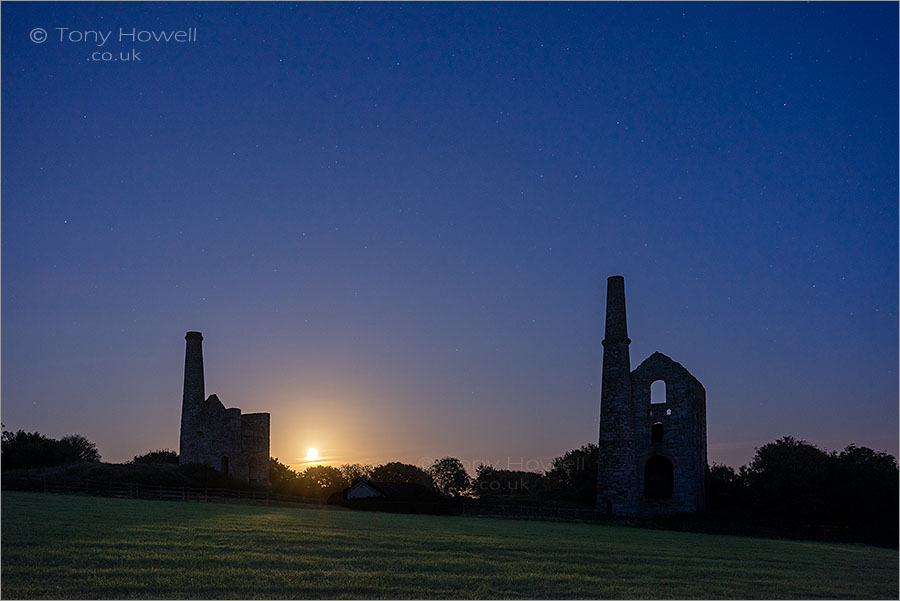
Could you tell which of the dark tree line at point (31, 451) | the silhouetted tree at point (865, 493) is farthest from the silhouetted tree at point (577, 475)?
the dark tree line at point (31, 451)

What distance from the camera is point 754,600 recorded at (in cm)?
1286

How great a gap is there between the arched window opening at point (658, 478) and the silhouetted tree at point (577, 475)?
17.1ft

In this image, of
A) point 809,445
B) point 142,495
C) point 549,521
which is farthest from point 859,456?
point 142,495

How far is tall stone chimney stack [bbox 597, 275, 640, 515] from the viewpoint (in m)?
41.4

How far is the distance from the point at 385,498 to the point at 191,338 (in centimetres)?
1860

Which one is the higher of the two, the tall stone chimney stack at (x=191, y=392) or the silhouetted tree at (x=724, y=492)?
the tall stone chimney stack at (x=191, y=392)

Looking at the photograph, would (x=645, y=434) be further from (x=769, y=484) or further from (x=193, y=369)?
(x=193, y=369)

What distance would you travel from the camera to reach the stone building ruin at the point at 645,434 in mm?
40938

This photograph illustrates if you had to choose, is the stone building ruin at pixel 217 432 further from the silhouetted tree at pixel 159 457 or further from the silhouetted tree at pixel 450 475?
the silhouetted tree at pixel 450 475

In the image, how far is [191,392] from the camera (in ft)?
168

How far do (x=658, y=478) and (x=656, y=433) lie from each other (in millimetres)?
2534

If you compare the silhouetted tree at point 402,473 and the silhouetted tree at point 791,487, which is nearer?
the silhouetted tree at point 791,487

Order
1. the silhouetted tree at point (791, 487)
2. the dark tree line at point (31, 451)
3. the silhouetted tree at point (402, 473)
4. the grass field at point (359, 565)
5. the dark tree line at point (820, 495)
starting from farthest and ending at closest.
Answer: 1. the silhouetted tree at point (402, 473)
2. the dark tree line at point (31, 451)
3. the silhouetted tree at point (791, 487)
4. the dark tree line at point (820, 495)
5. the grass field at point (359, 565)

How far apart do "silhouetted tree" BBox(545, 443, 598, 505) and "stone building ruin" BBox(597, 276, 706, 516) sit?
559cm
